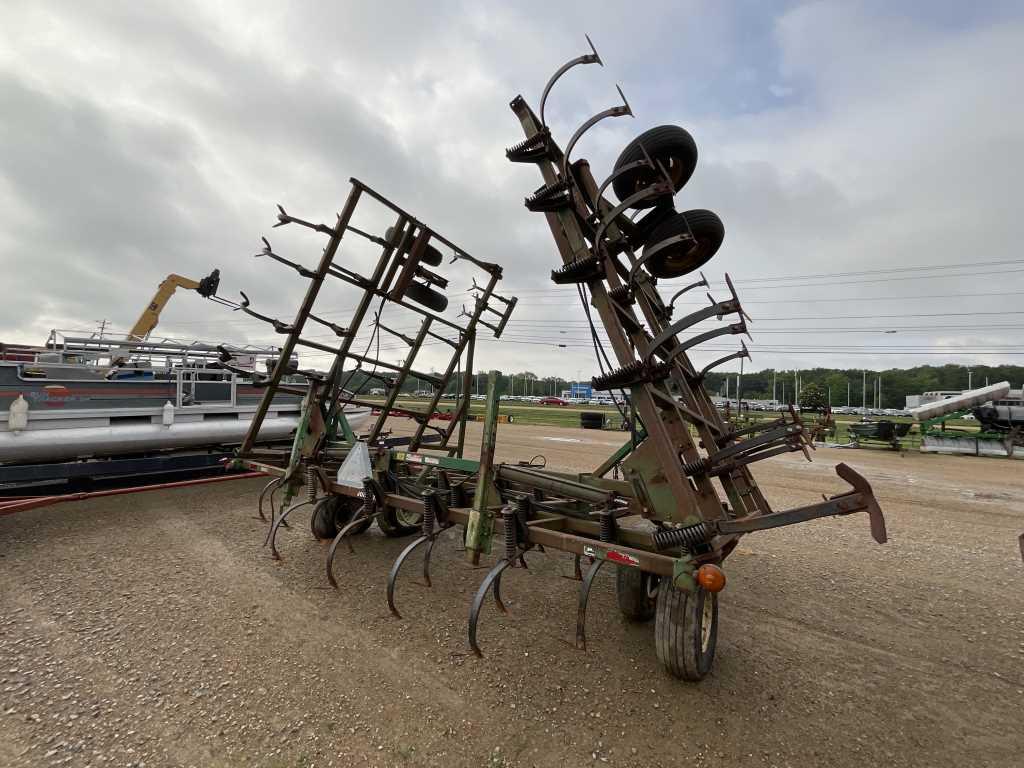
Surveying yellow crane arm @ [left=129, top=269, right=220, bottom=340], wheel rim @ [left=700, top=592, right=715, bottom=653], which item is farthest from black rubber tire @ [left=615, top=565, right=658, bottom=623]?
yellow crane arm @ [left=129, top=269, right=220, bottom=340]

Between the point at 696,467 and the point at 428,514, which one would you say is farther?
Answer: the point at 428,514

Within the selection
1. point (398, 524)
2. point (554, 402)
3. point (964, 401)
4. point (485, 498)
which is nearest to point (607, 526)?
point (485, 498)

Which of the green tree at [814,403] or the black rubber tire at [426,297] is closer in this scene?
the green tree at [814,403]

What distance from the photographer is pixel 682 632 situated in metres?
2.83

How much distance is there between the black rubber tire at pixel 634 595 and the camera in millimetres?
3658

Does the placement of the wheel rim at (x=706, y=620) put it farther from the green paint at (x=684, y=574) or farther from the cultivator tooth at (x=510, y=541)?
the cultivator tooth at (x=510, y=541)

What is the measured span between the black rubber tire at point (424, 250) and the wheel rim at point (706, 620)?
4.47 m

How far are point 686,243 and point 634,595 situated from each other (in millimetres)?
2692

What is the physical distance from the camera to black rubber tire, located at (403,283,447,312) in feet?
18.8

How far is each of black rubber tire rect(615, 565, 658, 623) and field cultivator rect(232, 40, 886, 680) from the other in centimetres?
1

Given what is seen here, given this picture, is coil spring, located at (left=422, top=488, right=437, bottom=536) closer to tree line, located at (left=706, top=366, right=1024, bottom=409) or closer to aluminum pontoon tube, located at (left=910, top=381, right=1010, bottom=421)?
aluminum pontoon tube, located at (left=910, top=381, right=1010, bottom=421)

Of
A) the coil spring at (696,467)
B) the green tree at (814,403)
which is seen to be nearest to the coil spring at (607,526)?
the coil spring at (696,467)

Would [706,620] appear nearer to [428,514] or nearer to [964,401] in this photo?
[428,514]

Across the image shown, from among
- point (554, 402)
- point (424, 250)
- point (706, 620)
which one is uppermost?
point (424, 250)
